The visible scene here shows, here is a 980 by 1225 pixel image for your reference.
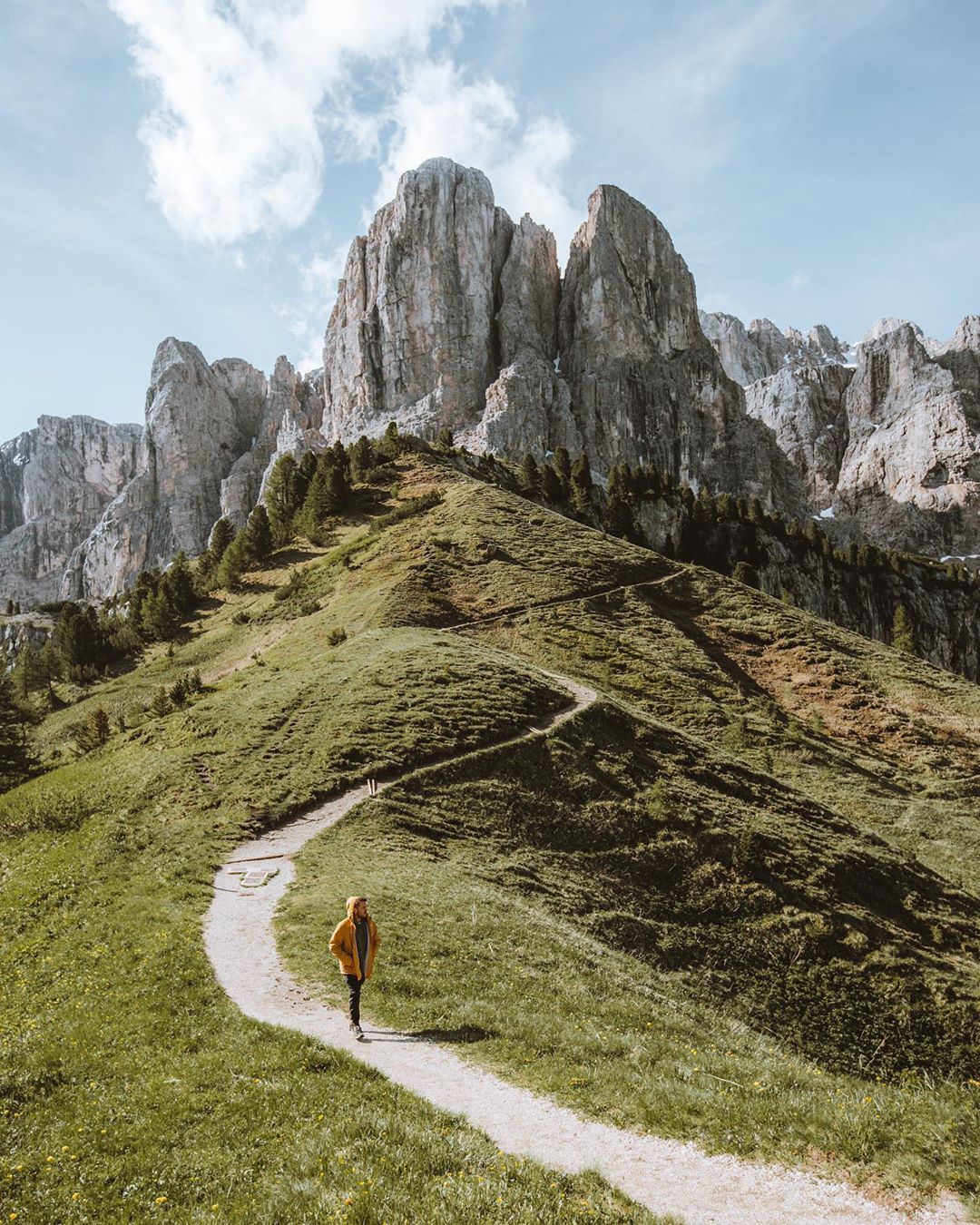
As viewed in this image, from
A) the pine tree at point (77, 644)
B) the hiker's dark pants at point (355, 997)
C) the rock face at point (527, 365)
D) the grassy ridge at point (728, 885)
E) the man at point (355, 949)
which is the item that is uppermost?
the rock face at point (527, 365)

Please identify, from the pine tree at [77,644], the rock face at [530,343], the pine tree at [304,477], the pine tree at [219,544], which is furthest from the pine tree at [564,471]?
the pine tree at [77,644]

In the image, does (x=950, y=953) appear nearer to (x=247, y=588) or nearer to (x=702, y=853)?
(x=702, y=853)

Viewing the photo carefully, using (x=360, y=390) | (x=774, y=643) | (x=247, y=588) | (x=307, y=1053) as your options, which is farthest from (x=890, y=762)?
(x=360, y=390)

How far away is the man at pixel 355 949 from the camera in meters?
13.4

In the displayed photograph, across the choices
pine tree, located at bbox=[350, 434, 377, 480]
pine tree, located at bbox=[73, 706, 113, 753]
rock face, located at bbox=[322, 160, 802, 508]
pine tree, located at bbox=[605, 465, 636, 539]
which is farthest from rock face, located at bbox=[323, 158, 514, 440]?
pine tree, located at bbox=[73, 706, 113, 753]

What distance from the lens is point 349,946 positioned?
13.7 m

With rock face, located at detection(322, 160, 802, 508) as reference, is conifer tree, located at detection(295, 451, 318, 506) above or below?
below

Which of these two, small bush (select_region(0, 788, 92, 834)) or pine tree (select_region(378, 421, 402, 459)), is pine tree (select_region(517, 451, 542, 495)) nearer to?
pine tree (select_region(378, 421, 402, 459))

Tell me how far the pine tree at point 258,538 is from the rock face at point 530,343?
7187cm

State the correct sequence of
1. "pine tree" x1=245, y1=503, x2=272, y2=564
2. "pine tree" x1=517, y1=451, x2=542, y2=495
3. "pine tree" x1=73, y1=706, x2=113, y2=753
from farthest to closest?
"pine tree" x1=517, y1=451, x2=542, y2=495 < "pine tree" x1=245, y1=503, x2=272, y2=564 < "pine tree" x1=73, y1=706, x2=113, y2=753

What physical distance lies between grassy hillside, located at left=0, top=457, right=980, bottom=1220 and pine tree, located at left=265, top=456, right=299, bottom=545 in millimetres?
29735

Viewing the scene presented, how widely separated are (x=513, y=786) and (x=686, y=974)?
412 inches

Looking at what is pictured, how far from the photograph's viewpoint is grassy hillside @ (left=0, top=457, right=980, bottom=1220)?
9.45 metres

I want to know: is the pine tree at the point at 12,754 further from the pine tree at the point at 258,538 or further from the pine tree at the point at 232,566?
the pine tree at the point at 258,538
